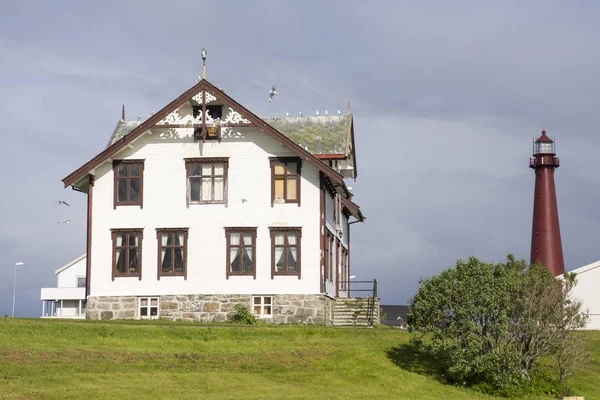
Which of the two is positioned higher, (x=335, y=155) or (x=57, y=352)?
(x=335, y=155)

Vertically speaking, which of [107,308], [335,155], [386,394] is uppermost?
[335,155]

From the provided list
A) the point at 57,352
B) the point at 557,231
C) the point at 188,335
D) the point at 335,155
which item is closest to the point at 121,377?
the point at 57,352

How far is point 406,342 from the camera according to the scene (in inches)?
1599

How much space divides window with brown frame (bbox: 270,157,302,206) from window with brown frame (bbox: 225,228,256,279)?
1.89 meters

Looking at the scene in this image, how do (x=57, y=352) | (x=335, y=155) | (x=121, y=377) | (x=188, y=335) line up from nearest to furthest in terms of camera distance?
(x=121, y=377) → (x=57, y=352) → (x=188, y=335) → (x=335, y=155)

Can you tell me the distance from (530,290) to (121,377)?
1575cm

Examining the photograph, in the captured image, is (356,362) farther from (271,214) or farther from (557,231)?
(557,231)

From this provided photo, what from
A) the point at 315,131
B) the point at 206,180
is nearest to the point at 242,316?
the point at 206,180

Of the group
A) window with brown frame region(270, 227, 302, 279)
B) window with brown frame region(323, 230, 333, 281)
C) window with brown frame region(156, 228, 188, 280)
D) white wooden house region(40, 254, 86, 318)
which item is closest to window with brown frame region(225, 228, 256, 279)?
window with brown frame region(270, 227, 302, 279)

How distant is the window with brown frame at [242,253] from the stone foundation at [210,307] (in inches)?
45.9

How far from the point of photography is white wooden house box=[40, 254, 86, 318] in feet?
306

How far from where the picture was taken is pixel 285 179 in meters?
46.4

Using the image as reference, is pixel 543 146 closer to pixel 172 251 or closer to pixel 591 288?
pixel 591 288

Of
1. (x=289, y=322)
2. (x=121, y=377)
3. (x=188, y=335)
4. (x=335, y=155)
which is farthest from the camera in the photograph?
(x=335, y=155)
